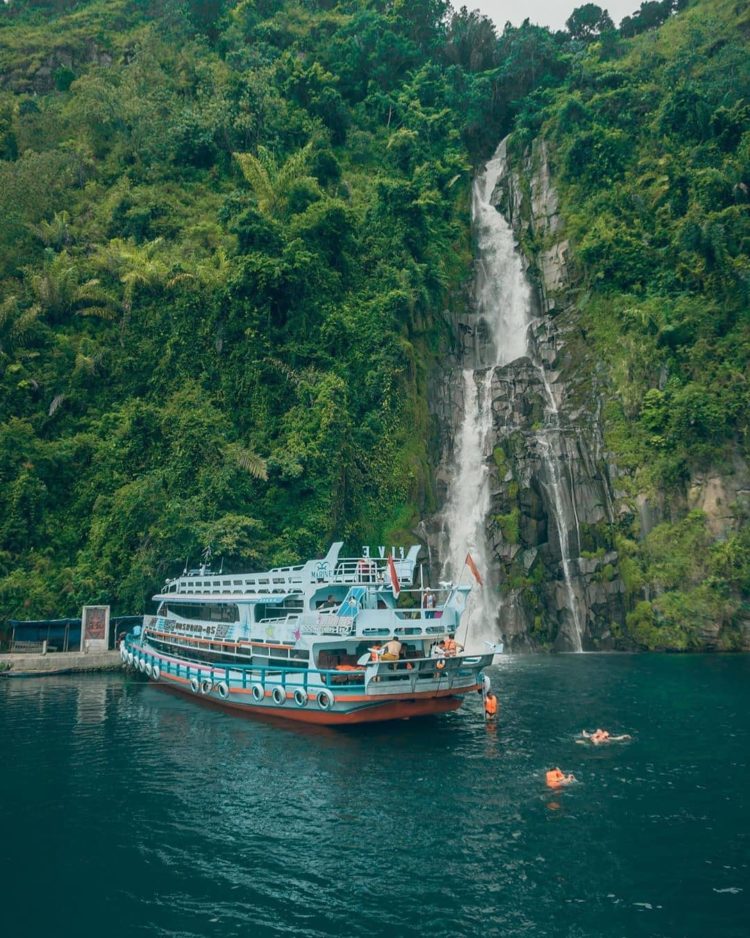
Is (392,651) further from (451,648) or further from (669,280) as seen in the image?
(669,280)

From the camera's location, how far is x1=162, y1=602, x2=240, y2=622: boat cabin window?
38.4 metres

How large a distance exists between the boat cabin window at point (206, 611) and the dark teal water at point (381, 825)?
23.2ft

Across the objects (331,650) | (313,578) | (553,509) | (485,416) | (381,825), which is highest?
(485,416)

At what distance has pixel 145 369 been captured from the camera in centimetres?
5488

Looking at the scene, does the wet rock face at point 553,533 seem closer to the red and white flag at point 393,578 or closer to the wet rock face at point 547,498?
the wet rock face at point 547,498

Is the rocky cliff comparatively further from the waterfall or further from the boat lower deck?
the boat lower deck

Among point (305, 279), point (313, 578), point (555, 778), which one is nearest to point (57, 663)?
point (313, 578)

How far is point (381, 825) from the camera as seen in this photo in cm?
1941

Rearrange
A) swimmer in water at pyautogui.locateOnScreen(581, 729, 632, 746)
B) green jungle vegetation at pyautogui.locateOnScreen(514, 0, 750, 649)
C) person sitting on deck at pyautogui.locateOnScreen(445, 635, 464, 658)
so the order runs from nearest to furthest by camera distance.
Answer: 1. swimmer in water at pyautogui.locateOnScreen(581, 729, 632, 746)
2. person sitting on deck at pyautogui.locateOnScreen(445, 635, 464, 658)
3. green jungle vegetation at pyautogui.locateOnScreen(514, 0, 750, 649)

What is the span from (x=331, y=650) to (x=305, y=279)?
3371 cm

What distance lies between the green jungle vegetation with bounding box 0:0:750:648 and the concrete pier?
9.12 feet

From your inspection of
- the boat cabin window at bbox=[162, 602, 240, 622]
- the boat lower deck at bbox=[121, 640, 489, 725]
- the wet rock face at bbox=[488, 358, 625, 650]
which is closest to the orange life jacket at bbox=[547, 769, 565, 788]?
the boat lower deck at bbox=[121, 640, 489, 725]

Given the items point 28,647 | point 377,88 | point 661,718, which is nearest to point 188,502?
point 28,647

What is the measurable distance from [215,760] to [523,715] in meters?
13.1
